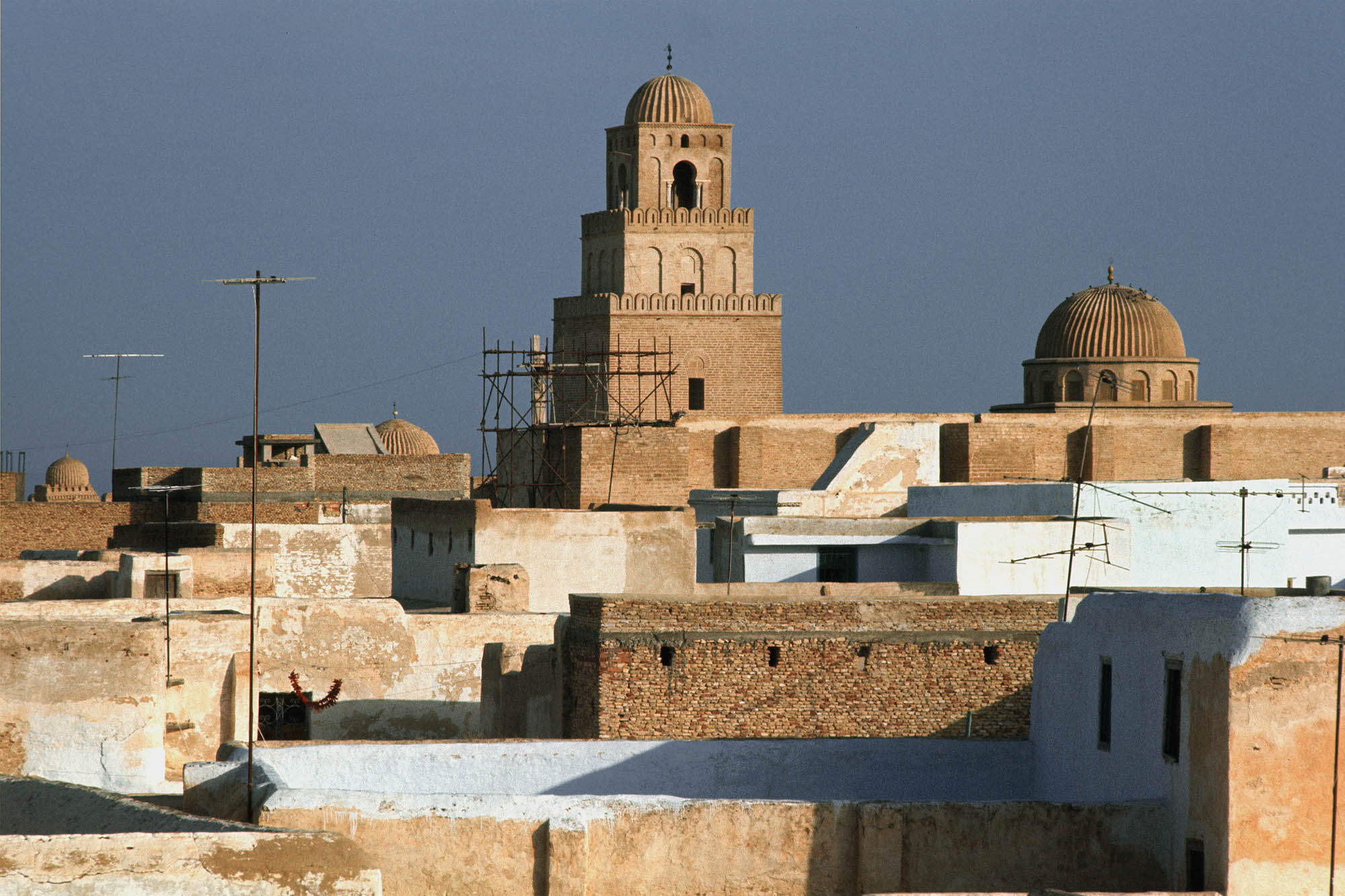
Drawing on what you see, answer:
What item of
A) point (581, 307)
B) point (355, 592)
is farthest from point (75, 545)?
point (581, 307)

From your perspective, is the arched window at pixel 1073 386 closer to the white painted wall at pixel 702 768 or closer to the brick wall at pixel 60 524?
the brick wall at pixel 60 524

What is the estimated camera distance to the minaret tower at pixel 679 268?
43.6 m

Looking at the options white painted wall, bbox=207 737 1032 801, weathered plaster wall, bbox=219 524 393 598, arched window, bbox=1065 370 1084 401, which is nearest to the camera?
white painted wall, bbox=207 737 1032 801

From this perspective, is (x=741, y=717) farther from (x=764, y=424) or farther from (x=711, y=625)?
(x=764, y=424)

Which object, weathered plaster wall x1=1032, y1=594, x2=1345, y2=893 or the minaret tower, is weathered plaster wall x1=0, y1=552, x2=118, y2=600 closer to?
weathered plaster wall x1=1032, y1=594, x2=1345, y2=893

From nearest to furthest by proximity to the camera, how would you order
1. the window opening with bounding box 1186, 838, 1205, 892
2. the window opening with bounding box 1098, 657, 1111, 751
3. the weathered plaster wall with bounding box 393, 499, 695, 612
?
the window opening with bounding box 1186, 838, 1205, 892 < the window opening with bounding box 1098, 657, 1111, 751 < the weathered plaster wall with bounding box 393, 499, 695, 612

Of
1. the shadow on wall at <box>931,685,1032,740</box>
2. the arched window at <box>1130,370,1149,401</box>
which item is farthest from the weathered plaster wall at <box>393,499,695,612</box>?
the arched window at <box>1130,370,1149,401</box>

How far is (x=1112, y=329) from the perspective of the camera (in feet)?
140

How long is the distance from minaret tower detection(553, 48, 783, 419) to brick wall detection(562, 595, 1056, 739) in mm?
28323

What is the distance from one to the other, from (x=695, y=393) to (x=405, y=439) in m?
7.18

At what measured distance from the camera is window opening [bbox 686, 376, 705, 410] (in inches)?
1706

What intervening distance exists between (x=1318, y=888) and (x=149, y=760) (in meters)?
8.20

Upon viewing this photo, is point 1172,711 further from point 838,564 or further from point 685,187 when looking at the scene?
point 685,187

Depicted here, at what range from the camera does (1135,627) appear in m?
10.3
